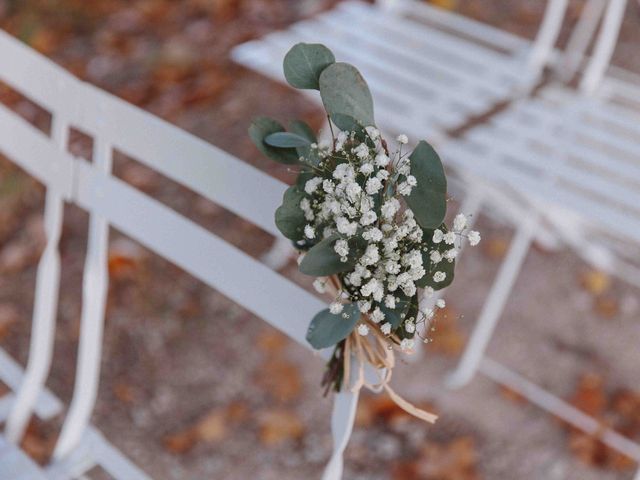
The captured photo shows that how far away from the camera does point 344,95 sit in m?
1.07

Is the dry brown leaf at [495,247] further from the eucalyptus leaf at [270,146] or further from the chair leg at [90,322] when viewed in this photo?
the eucalyptus leaf at [270,146]

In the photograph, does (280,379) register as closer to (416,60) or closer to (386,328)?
(416,60)

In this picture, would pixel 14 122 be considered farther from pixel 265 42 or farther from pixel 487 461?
pixel 487 461

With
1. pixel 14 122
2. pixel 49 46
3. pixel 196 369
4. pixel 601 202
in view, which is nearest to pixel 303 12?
pixel 49 46

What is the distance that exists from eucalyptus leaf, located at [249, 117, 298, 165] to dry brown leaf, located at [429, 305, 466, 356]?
1398 millimetres

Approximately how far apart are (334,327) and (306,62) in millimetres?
316

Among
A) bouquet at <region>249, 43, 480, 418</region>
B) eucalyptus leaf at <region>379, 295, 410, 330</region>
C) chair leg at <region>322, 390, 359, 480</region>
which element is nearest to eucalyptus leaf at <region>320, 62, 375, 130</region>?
bouquet at <region>249, 43, 480, 418</region>

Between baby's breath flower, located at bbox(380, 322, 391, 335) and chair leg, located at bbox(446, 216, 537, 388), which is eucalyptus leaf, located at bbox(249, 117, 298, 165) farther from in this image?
chair leg, located at bbox(446, 216, 537, 388)

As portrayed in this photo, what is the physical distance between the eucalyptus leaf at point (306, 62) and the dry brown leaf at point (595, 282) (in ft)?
6.23

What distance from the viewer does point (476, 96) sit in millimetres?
2252

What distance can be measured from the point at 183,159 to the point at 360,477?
1.10 meters

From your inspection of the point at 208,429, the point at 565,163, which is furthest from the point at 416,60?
the point at 208,429

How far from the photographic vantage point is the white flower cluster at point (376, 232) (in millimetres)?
991

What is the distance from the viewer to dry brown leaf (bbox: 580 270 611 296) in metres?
2.76
